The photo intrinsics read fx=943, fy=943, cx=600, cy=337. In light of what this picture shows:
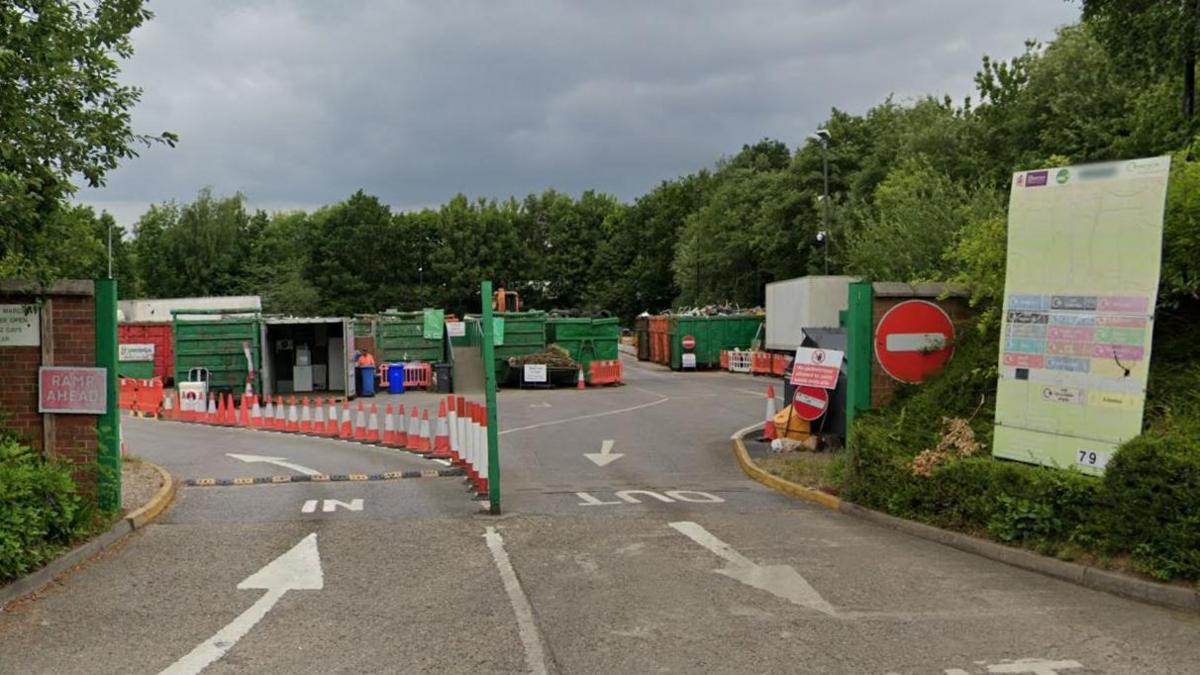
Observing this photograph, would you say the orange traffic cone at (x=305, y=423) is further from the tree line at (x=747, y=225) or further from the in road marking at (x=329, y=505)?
the in road marking at (x=329, y=505)

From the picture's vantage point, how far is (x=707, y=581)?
7.39 m

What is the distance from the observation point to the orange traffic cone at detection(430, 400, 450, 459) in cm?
1728

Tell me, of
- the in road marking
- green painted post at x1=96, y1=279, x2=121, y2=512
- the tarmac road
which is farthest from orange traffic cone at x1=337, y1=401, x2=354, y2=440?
green painted post at x1=96, y1=279, x2=121, y2=512

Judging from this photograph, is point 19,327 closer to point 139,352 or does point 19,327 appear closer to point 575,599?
point 575,599

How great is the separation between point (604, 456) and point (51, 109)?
10.2 meters

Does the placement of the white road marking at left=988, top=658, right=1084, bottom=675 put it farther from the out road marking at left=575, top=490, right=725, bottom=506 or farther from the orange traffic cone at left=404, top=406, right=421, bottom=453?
the orange traffic cone at left=404, top=406, right=421, bottom=453

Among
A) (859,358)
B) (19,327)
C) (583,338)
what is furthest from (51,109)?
(583,338)

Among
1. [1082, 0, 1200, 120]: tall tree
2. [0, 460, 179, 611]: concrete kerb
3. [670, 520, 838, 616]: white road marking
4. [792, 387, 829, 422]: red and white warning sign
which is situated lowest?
[0, 460, 179, 611]: concrete kerb

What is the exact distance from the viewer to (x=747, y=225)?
64.0 m

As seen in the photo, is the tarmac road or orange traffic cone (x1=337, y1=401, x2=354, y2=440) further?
orange traffic cone (x1=337, y1=401, x2=354, y2=440)

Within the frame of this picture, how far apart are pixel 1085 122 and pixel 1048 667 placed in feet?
91.7

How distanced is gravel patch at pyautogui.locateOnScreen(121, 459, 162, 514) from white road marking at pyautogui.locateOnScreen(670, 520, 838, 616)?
6.46 m

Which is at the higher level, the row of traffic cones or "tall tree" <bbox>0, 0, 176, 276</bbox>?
"tall tree" <bbox>0, 0, 176, 276</bbox>

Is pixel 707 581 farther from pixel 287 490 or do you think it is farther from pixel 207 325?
pixel 207 325
